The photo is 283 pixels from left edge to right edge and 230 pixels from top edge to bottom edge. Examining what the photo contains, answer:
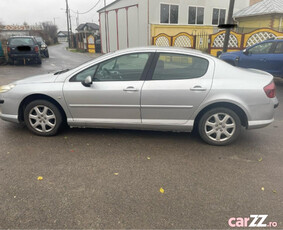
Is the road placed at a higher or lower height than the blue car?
lower

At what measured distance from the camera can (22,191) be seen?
2.71 meters

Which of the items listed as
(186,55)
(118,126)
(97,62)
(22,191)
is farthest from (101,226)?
(186,55)

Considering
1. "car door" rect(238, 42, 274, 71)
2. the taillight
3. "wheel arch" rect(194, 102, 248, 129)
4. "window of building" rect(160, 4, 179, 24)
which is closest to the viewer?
the taillight

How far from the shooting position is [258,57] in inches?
343

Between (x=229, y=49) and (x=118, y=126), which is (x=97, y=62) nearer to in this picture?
(x=118, y=126)

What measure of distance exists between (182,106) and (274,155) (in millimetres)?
1510

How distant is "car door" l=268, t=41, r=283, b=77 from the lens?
8.18 meters

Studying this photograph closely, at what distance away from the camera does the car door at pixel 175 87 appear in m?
3.64

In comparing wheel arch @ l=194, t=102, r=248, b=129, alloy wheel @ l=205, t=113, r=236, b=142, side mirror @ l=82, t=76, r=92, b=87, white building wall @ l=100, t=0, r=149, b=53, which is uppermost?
white building wall @ l=100, t=0, r=149, b=53

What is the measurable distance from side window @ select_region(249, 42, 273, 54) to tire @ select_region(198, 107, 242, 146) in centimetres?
611

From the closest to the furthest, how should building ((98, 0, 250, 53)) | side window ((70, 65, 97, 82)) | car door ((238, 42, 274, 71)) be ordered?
side window ((70, 65, 97, 82)), car door ((238, 42, 274, 71)), building ((98, 0, 250, 53))

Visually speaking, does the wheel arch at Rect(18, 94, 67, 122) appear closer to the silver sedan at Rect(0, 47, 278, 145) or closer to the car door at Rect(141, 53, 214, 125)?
the silver sedan at Rect(0, 47, 278, 145)

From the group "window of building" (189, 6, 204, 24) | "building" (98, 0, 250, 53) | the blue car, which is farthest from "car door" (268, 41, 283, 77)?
"window of building" (189, 6, 204, 24)

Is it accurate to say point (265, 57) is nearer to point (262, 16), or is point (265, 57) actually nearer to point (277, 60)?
point (277, 60)
